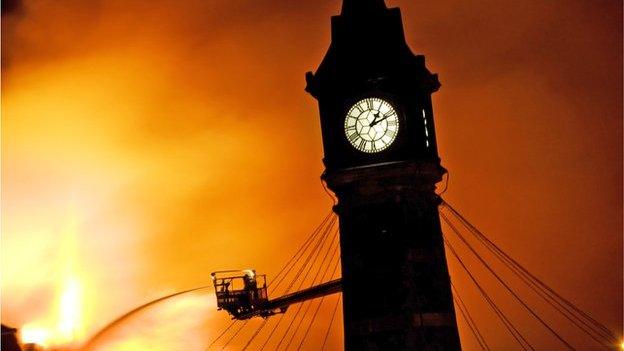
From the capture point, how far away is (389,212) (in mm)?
26797

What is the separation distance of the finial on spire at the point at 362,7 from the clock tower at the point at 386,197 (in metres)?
1.62

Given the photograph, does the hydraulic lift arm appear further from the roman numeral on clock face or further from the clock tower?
the roman numeral on clock face

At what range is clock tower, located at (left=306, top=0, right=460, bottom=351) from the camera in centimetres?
2556

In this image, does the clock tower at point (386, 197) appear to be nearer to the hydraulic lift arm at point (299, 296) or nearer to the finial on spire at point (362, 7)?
the finial on spire at point (362, 7)

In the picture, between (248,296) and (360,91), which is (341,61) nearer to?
(360,91)

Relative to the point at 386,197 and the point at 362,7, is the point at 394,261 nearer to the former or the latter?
the point at 386,197

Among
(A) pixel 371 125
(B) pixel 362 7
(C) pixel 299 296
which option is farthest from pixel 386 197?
(B) pixel 362 7

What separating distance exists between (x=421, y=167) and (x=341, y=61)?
5.67 meters

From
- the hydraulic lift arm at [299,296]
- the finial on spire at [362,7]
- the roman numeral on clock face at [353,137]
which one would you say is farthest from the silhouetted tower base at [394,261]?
the finial on spire at [362,7]

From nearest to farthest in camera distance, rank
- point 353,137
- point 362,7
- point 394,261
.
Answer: point 394,261, point 353,137, point 362,7

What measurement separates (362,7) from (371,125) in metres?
6.03

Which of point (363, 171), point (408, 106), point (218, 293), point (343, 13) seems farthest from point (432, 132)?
point (218, 293)

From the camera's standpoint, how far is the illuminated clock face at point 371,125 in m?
26.7

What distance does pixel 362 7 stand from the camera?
2980 cm
